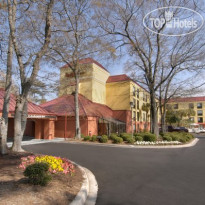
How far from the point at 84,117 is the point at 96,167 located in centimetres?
1405

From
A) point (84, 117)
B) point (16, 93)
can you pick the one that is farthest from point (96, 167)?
point (84, 117)

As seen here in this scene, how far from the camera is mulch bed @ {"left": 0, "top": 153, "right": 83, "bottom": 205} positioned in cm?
365

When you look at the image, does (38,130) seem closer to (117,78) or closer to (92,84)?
(92,84)

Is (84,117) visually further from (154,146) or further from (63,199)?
(63,199)

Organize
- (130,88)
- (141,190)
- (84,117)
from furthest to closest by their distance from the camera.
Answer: (130,88), (84,117), (141,190)

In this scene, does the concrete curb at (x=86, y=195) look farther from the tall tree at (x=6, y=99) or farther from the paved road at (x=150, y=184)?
the tall tree at (x=6, y=99)

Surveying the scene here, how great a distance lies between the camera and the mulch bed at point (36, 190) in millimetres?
3652

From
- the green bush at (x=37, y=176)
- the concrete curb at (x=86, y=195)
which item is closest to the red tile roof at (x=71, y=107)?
the concrete curb at (x=86, y=195)

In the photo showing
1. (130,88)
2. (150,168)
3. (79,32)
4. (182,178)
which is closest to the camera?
(182,178)

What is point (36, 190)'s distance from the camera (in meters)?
4.15

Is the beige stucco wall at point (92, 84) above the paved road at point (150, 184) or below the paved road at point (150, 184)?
above

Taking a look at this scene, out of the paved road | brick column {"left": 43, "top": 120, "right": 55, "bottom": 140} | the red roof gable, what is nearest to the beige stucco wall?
the red roof gable

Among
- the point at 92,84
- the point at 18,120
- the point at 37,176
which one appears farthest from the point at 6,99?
the point at 92,84

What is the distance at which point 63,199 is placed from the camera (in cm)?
392
